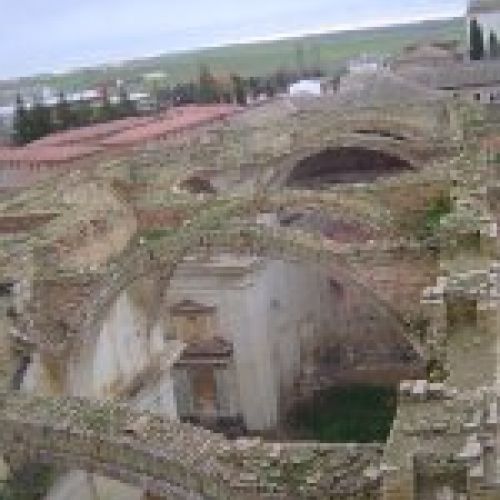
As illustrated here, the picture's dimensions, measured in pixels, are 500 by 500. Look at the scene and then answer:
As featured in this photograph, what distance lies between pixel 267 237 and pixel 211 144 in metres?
9.53

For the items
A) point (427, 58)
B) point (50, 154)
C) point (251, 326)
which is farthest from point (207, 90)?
point (251, 326)

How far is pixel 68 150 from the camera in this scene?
33.8 m

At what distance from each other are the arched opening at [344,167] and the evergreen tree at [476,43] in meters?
36.0

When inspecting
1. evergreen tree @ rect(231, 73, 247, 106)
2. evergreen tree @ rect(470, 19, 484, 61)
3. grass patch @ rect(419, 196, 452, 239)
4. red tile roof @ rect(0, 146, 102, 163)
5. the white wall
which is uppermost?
evergreen tree @ rect(470, 19, 484, 61)

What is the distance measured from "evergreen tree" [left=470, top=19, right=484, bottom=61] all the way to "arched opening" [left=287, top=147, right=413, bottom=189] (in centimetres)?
3602

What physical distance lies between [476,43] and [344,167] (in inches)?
1527

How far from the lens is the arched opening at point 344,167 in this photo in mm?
23672

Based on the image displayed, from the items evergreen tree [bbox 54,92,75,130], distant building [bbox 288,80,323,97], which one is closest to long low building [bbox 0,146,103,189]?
evergreen tree [bbox 54,92,75,130]

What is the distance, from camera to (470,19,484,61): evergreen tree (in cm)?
6044

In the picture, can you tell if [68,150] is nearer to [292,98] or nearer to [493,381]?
[292,98]

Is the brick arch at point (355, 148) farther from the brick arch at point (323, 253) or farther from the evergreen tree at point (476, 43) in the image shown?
the evergreen tree at point (476, 43)

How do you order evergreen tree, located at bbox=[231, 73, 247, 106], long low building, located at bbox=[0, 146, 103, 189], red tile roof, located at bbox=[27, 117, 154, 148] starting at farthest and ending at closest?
evergreen tree, located at bbox=[231, 73, 247, 106] < red tile roof, located at bbox=[27, 117, 154, 148] < long low building, located at bbox=[0, 146, 103, 189]

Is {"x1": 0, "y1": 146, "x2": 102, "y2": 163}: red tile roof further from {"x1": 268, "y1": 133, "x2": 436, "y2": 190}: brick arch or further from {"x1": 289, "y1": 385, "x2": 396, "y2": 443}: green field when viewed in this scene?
{"x1": 289, "y1": 385, "x2": 396, "y2": 443}: green field

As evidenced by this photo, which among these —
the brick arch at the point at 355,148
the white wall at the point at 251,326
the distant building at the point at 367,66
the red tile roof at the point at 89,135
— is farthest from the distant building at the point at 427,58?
the white wall at the point at 251,326
